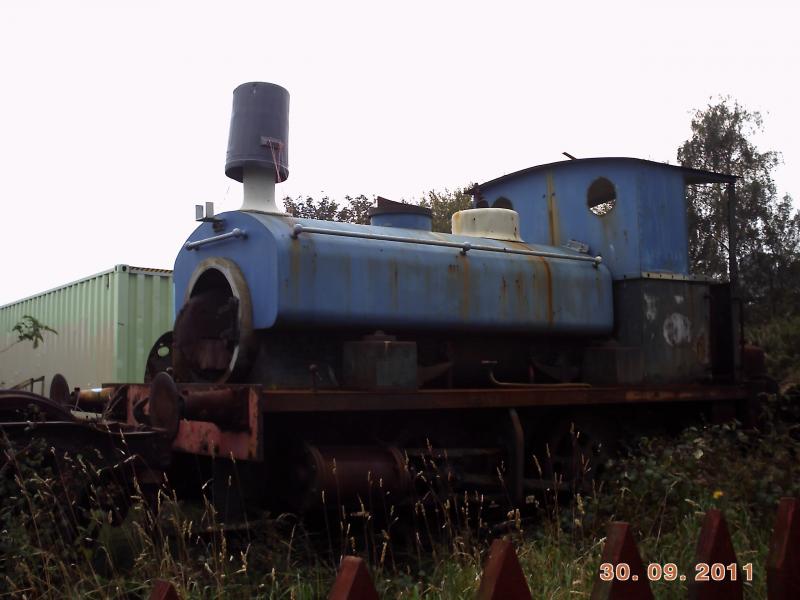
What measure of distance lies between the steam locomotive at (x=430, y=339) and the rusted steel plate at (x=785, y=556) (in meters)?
1.98

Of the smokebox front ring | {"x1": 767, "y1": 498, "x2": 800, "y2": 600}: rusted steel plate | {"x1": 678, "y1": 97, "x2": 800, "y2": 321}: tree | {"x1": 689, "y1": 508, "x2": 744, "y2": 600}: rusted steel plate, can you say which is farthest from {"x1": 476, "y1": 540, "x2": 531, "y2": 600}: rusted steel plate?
{"x1": 678, "y1": 97, "x2": 800, "y2": 321}: tree

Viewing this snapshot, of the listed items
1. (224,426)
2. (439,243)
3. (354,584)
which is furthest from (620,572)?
(439,243)

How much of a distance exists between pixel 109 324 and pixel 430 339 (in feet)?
22.1

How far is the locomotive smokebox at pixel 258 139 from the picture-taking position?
585 centimetres

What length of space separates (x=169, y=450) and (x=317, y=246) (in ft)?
5.32

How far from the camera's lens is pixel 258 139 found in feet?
19.4

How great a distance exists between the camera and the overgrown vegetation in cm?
349

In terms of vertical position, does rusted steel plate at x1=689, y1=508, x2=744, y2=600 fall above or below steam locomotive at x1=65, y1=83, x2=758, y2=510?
below

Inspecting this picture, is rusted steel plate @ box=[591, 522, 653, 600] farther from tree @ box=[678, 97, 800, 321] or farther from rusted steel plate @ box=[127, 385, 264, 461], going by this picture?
tree @ box=[678, 97, 800, 321]

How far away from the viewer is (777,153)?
2705cm

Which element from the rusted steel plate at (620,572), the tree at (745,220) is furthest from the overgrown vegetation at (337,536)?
the tree at (745,220)

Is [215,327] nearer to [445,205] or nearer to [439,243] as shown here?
[439,243]

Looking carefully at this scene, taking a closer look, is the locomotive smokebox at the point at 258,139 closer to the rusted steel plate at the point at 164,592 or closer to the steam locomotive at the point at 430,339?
the steam locomotive at the point at 430,339

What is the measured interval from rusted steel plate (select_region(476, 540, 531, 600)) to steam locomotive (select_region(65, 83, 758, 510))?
197 cm
